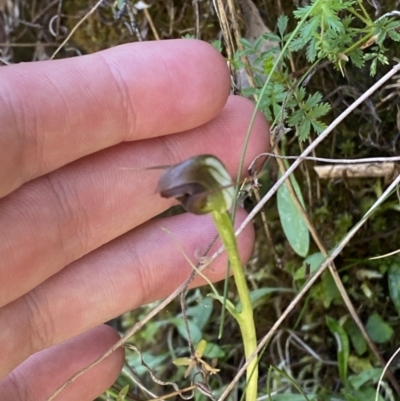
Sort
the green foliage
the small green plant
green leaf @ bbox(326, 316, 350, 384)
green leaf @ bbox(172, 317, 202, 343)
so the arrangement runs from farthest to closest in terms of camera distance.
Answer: green leaf @ bbox(172, 317, 202, 343) → green leaf @ bbox(326, 316, 350, 384) → the green foliage → the small green plant

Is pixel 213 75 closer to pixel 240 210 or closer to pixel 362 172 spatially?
pixel 240 210

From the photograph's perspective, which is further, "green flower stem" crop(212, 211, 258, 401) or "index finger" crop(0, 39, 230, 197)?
"index finger" crop(0, 39, 230, 197)

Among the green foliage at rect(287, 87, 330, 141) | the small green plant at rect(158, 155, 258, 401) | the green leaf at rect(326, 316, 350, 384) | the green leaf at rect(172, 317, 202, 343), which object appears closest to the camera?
the small green plant at rect(158, 155, 258, 401)

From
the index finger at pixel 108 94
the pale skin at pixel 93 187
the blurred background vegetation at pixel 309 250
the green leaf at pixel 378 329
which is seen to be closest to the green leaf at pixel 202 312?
the blurred background vegetation at pixel 309 250

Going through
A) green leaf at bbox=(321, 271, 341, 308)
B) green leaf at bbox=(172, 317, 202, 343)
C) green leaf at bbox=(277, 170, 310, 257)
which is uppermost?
green leaf at bbox=(277, 170, 310, 257)

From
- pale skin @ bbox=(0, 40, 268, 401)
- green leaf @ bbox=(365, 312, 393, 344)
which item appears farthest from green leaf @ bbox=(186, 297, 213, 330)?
green leaf @ bbox=(365, 312, 393, 344)

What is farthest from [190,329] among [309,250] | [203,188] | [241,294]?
[203,188]

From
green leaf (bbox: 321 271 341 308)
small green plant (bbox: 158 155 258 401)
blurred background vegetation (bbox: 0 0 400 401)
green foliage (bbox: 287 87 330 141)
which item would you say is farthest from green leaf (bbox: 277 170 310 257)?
small green plant (bbox: 158 155 258 401)

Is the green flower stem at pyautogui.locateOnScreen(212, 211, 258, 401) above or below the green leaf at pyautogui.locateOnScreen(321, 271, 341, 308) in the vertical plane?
above

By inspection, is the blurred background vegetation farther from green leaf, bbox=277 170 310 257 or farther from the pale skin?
the pale skin
